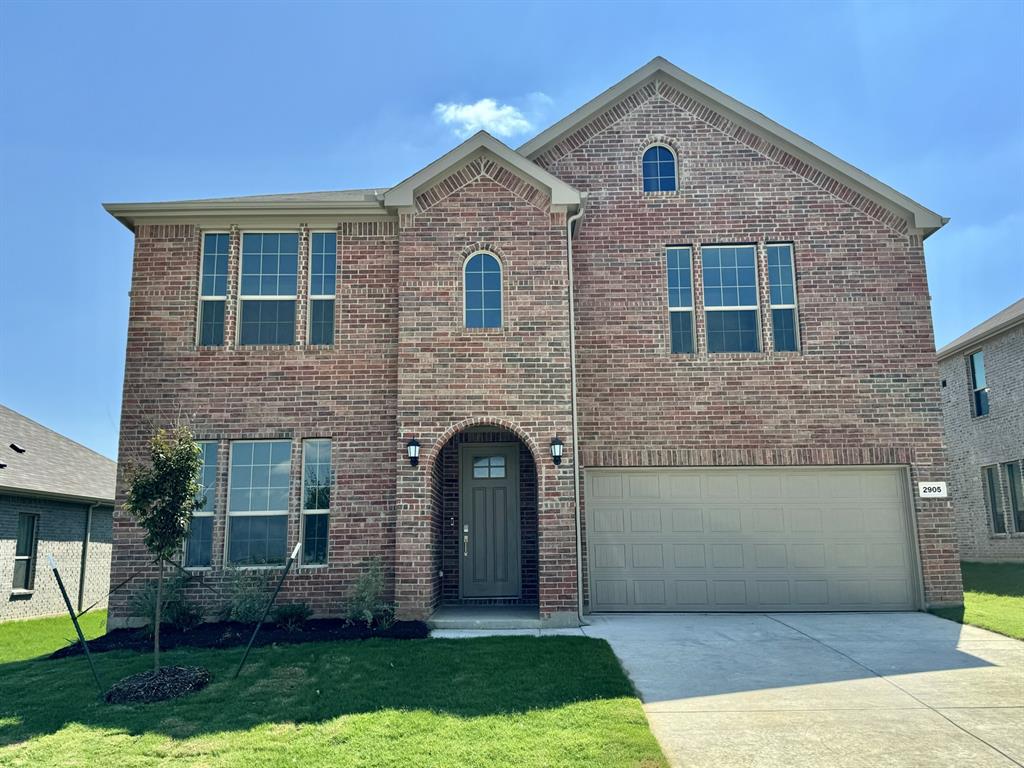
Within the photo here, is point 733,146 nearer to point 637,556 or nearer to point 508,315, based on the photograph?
point 508,315

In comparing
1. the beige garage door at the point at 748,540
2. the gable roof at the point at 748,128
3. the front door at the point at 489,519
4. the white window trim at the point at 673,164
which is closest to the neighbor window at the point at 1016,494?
the beige garage door at the point at 748,540

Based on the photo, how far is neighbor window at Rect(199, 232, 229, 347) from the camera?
39.3 ft

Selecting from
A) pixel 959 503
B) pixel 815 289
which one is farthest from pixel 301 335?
pixel 959 503

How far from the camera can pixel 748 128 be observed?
1295cm

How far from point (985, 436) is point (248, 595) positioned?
58.2ft

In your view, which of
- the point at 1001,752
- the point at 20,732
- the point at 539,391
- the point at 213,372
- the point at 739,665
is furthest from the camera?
the point at 213,372

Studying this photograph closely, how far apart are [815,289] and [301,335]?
8.28 meters

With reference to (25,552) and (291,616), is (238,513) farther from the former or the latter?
(25,552)

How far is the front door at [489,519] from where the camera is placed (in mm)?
12242

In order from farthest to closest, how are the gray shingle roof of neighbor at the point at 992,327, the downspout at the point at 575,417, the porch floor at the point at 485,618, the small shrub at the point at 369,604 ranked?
the gray shingle roof of neighbor at the point at 992,327, the downspout at the point at 575,417, the small shrub at the point at 369,604, the porch floor at the point at 485,618

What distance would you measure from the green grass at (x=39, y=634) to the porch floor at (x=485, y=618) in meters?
5.22

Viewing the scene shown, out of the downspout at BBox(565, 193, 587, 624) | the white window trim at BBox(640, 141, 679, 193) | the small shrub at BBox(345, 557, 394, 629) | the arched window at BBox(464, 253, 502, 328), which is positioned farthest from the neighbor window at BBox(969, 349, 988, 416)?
the small shrub at BBox(345, 557, 394, 629)

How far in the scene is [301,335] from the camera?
1187 cm

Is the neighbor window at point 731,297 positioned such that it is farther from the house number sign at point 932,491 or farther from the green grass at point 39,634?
the green grass at point 39,634
